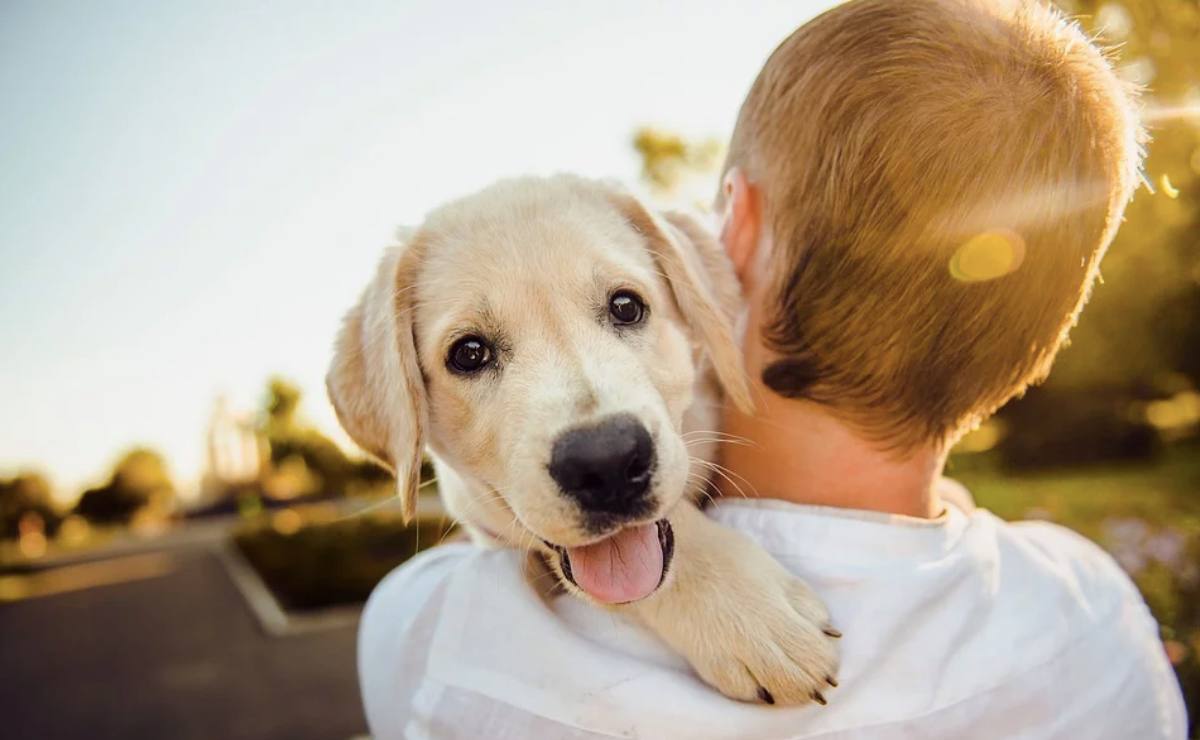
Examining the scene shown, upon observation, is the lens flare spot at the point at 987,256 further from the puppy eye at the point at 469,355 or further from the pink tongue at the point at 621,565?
the puppy eye at the point at 469,355

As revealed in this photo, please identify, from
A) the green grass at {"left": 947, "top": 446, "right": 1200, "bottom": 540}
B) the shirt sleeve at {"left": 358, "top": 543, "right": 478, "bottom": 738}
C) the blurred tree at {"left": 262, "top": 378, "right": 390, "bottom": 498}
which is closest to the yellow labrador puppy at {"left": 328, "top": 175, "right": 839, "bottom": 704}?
the shirt sleeve at {"left": 358, "top": 543, "right": 478, "bottom": 738}

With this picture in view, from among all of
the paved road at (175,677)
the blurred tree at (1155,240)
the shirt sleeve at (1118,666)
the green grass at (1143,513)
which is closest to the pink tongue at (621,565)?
the shirt sleeve at (1118,666)

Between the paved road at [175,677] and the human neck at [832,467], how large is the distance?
9.01 meters

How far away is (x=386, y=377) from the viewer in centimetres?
289

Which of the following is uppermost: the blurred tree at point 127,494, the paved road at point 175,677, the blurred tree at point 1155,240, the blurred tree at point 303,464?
the blurred tree at point 1155,240

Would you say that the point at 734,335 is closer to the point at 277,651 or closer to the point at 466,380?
the point at 466,380

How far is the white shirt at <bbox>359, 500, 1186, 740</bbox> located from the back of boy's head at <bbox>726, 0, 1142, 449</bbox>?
0.38m

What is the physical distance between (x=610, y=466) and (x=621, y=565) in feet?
0.83

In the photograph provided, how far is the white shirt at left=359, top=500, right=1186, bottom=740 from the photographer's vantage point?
6.54 feet

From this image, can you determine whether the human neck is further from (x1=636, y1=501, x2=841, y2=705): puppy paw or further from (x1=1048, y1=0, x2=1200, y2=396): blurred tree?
(x1=1048, y1=0, x2=1200, y2=396): blurred tree

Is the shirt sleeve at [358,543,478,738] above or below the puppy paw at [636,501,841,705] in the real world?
below

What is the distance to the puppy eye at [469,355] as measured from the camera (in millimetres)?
2832

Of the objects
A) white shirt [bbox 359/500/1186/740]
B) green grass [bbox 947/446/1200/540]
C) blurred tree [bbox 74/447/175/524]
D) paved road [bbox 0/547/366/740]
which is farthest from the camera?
blurred tree [bbox 74/447/175/524]

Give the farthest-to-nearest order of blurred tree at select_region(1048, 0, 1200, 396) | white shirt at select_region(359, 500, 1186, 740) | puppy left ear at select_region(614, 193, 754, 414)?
blurred tree at select_region(1048, 0, 1200, 396)
puppy left ear at select_region(614, 193, 754, 414)
white shirt at select_region(359, 500, 1186, 740)
